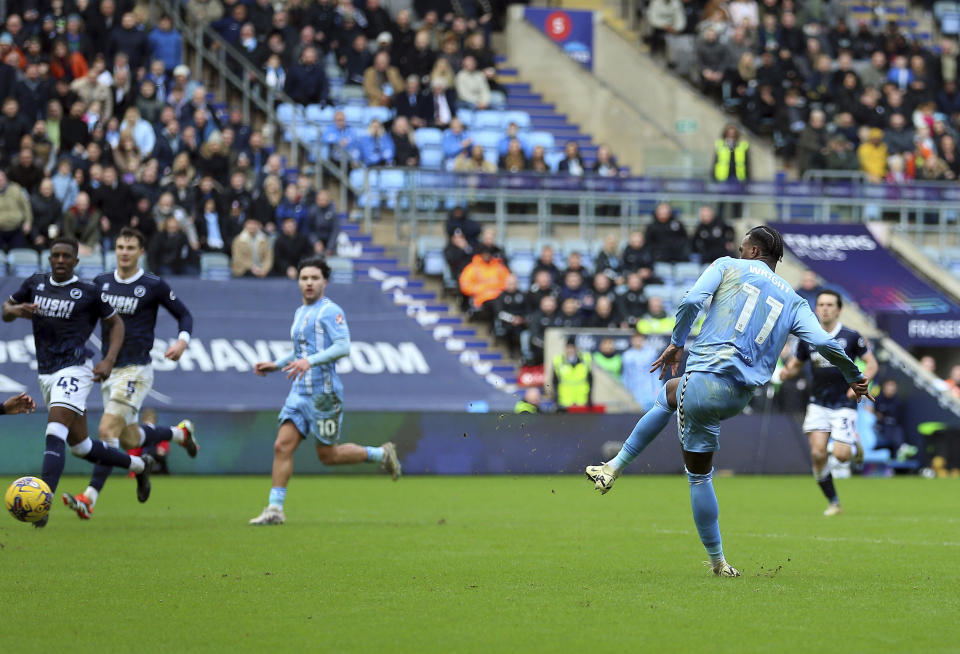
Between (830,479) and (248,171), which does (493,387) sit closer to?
(248,171)

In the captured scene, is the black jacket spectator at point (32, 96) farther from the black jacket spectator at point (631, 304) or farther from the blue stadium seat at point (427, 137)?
the black jacket spectator at point (631, 304)

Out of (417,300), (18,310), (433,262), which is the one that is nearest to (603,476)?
(18,310)

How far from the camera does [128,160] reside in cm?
2602

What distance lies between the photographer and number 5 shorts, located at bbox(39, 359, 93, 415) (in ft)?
42.4

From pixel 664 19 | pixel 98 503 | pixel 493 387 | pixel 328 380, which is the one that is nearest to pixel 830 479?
pixel 328 380

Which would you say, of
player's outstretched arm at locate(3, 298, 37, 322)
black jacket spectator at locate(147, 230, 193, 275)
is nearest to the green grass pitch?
player's outstretched arm at locate(3, 298, 37, 322)

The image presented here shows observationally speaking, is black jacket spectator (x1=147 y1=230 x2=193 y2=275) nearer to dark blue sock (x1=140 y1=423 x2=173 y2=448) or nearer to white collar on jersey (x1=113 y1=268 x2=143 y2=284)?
dark blue sock (x1=140 y1=423 x2=173 y2=448)

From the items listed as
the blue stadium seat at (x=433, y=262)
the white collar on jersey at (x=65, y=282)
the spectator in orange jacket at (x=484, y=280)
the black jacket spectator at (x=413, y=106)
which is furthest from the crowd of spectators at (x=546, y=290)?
the white collar on jersey at (x=65, y=282)

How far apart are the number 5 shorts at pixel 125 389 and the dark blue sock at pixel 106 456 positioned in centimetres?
57

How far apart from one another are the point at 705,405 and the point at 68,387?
5.95m

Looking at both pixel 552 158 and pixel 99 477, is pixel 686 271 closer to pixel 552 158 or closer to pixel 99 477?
pixel 552 158

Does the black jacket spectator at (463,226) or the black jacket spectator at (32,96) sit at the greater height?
the black jacket spectator at (32,96)

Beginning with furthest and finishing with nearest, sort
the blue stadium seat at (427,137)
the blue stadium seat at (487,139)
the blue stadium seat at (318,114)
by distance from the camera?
the blue stadium seat at (487,139) → the blue stadium seat at (427,137) → the blue stadium seat at (318,114)

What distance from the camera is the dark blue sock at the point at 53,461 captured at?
12.8 meters
